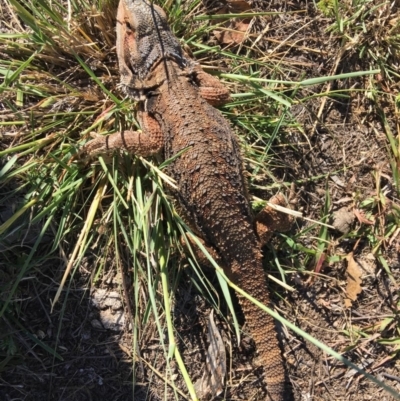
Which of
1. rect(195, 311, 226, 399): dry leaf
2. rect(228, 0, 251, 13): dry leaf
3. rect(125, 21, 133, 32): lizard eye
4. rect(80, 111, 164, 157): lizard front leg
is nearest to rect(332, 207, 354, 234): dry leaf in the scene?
rect(195, 311, 226, 399): dry leaf

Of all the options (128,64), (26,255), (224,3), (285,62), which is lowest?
(26,255)

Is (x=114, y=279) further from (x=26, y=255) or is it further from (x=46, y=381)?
(x=46, y=381)

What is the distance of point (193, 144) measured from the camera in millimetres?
2986

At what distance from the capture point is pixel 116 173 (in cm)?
322

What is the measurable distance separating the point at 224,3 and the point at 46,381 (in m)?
3.17

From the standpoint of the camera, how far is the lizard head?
3.12 meters

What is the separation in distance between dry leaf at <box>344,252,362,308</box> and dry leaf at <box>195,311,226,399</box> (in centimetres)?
104

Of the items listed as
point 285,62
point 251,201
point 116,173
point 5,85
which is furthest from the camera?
point 285,62

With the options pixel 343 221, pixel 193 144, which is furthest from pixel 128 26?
pixel 343 221

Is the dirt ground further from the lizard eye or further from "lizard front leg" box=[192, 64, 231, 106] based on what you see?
the lizard eye

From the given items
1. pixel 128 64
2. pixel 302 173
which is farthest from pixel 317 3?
pixel 128 64

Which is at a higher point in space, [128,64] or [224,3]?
[224,3]

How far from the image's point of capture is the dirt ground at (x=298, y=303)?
11.4 ft

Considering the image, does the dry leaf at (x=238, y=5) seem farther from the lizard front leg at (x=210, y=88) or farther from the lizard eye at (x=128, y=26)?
the lizard eye at (x=128, y=26)
